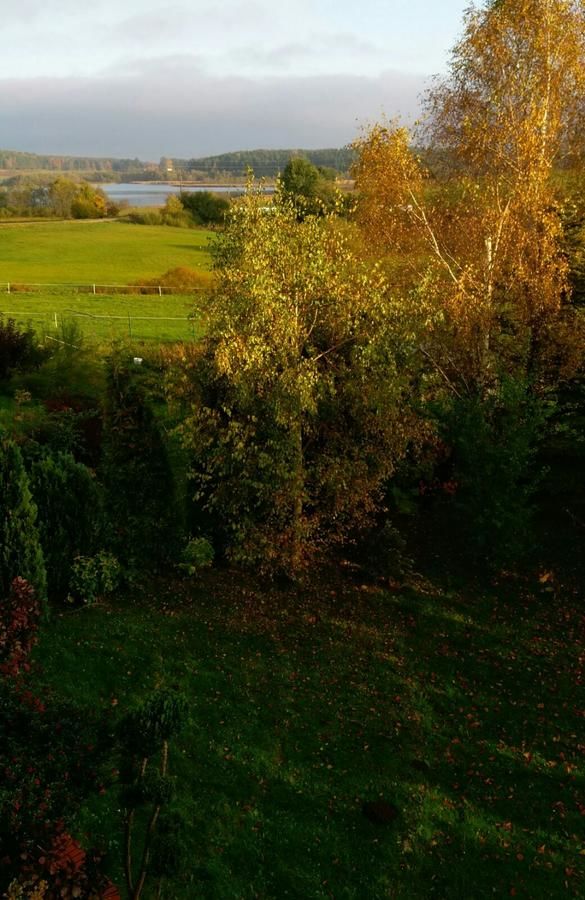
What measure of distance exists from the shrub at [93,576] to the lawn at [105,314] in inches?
715

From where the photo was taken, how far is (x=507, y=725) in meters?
12.7

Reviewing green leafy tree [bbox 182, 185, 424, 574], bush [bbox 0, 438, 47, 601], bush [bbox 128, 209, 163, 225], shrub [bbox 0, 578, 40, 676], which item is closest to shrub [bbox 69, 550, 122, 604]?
bush [bbox 0, 438, 47, 601]

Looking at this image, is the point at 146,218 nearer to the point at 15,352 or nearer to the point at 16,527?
the point at 15,352

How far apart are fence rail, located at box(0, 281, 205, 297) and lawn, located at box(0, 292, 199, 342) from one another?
1658 millimetres

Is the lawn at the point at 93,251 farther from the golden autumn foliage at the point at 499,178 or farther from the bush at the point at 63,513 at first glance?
the bush at the point at 63,513

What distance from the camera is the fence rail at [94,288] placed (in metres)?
56.1

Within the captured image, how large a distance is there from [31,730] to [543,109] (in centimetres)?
2252

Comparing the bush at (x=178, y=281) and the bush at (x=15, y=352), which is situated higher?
the bush at (x=178, y=281)

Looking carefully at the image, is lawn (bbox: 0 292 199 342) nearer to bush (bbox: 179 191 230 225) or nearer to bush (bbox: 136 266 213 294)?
bush (bbox: 136 266 213 294)

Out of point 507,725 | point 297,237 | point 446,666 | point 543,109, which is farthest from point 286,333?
point 543,109

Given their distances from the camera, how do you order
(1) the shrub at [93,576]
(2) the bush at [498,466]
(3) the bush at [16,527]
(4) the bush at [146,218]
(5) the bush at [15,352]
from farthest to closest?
(4) the bush at [146,218] → (5) the bush at [15,352] → (2) the bush at [498,466] → (1) the shrub at [93,576] → (3) the bush at [16,527]

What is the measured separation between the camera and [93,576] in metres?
15.8

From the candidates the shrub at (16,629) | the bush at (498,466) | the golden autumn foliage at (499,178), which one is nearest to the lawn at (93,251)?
the golden autumn foliage at (499,178)

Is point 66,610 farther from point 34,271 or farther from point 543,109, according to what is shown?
point 34,271
